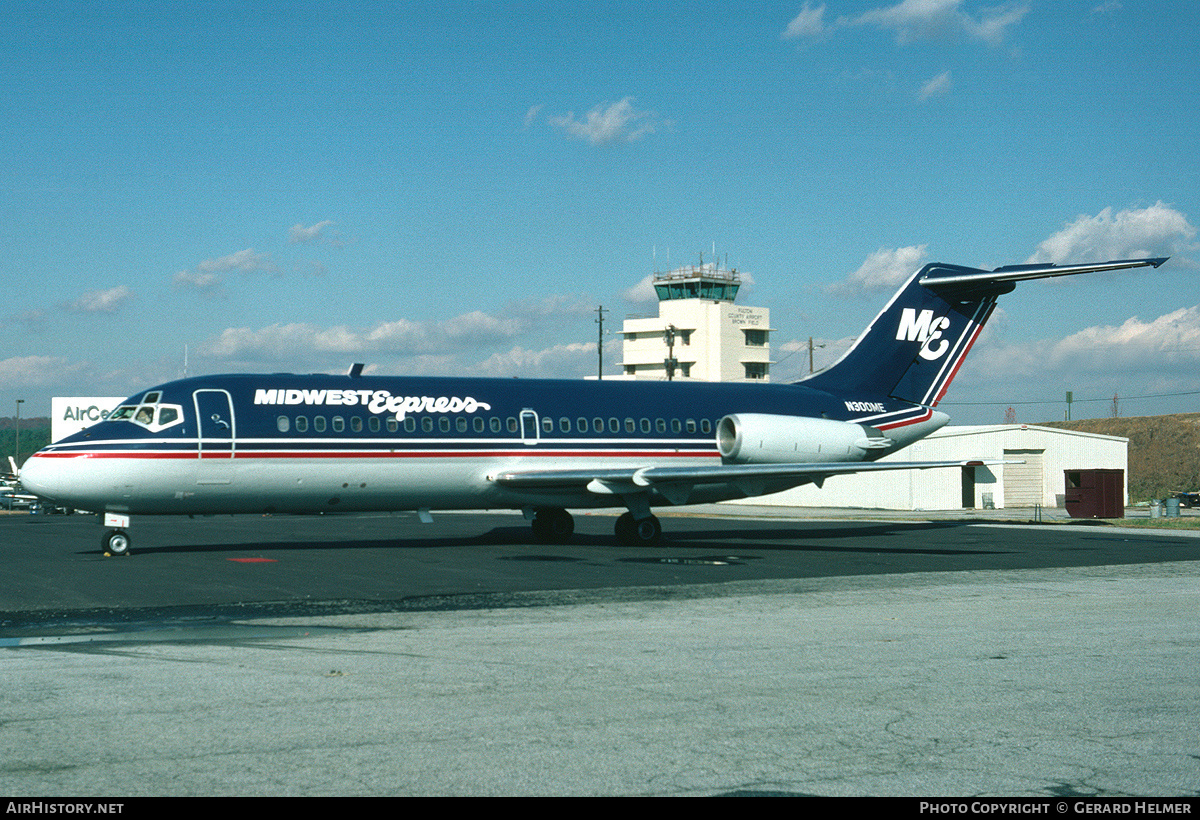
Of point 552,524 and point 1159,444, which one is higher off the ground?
point 1159,444

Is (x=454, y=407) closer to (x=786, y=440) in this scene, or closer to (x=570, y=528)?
(x=570, y=528)

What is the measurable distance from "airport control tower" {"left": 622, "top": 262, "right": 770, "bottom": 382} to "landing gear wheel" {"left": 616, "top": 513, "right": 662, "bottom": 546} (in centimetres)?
7639

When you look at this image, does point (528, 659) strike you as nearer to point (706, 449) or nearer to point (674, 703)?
point (674, 703)

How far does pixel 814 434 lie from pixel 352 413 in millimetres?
11855

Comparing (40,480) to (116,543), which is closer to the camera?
(40,480)

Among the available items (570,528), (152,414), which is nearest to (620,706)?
(152,414)

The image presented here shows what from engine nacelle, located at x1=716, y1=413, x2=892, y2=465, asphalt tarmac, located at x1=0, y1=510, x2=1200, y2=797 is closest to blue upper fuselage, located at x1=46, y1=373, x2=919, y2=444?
engine nacelle, located at x1=716, y1=413, x2=892, y2=465

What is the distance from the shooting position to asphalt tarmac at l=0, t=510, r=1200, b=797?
663 cm

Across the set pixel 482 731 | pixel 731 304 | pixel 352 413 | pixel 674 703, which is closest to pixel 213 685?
pixel 482 731

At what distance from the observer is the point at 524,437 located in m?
27.7

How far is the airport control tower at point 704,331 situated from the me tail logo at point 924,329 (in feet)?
233

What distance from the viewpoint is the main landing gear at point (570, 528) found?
2830 centimetres

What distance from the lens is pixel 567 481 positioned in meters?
26.8

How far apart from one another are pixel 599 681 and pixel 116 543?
17.2m
